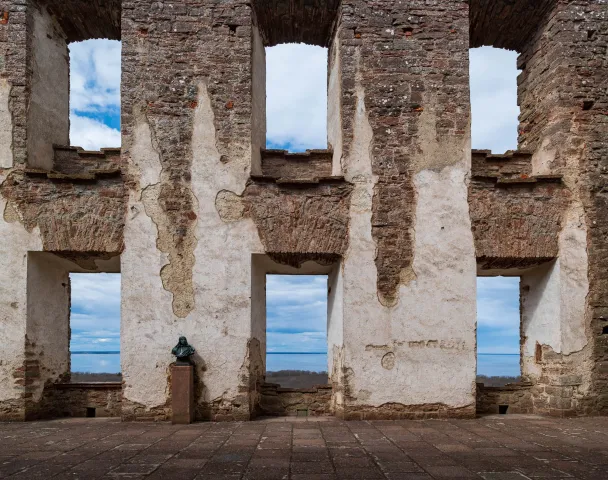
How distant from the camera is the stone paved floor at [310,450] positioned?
15.1 ft

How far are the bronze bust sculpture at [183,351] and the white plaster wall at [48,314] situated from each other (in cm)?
235

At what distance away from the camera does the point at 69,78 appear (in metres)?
8.97

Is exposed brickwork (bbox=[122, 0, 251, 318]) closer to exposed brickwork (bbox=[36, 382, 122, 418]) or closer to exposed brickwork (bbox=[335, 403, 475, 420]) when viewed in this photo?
exposed brickwork (bbox=[36, 382, 122, 418])

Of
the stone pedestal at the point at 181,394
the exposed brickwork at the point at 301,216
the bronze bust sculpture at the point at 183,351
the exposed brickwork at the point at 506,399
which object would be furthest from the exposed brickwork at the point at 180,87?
the exposed brickwork at the point at 506,399

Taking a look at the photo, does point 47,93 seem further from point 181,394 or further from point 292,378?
point 292,378

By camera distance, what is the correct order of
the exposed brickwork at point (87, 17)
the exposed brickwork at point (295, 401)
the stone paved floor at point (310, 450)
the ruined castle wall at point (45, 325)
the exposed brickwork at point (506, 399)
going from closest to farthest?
the stone paved floor at point (310, 450) → the ruined castle wall at point (45, 325) → the exposed brickwork at point (295, 401) → the exposed brickwork at point (506, 399) → the exposed brickwork at point (87, 17)

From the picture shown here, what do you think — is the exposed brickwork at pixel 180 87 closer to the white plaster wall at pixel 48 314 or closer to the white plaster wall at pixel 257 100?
the white plaster wall at pixel 257 100

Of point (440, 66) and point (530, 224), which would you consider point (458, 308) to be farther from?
point (440, 66)

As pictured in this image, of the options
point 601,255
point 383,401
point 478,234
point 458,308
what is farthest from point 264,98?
point 601,255

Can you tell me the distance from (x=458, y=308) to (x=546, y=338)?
5.54 feet

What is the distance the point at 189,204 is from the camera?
7.46 meters

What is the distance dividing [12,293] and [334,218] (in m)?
5.11

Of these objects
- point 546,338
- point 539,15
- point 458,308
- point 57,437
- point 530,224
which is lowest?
point 57,437

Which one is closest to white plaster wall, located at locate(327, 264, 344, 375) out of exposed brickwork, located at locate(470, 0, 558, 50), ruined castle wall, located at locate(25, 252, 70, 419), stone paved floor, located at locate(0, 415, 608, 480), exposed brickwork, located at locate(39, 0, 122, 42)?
stone paved floor, located at locate(0, 415, 608, 480)
